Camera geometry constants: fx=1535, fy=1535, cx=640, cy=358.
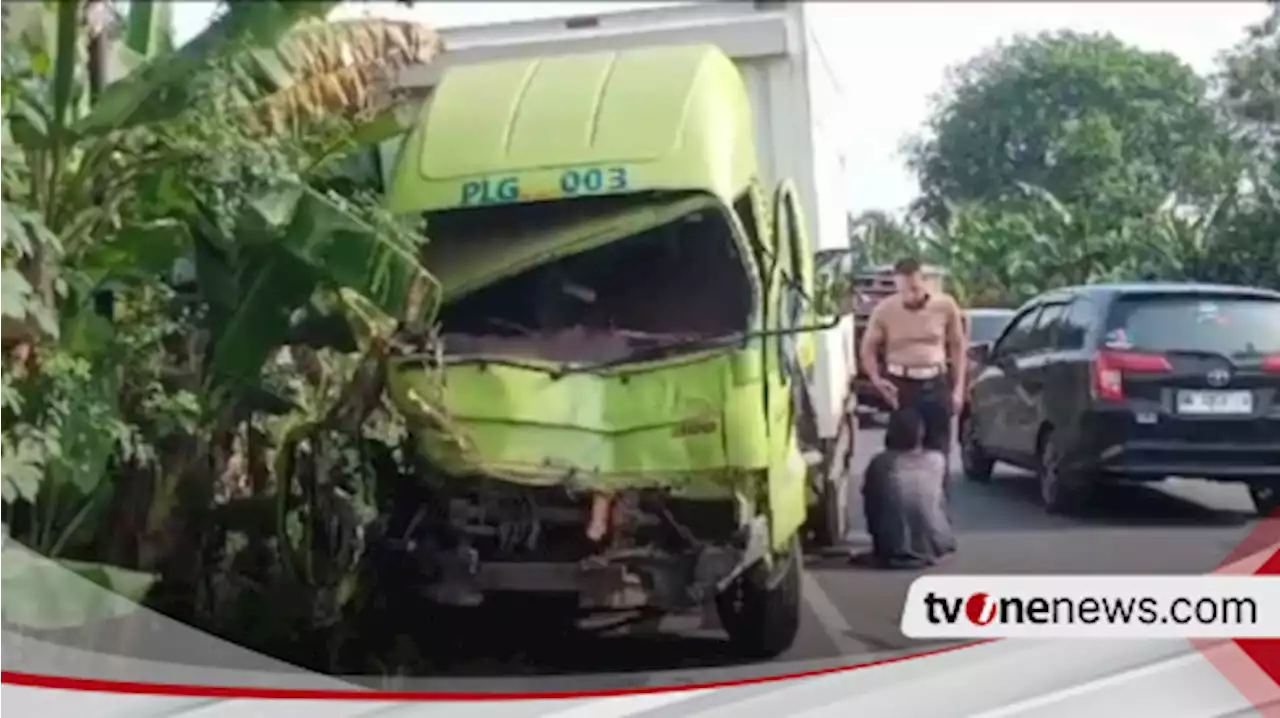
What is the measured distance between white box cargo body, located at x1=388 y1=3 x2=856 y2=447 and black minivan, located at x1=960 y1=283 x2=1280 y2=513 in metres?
0.23

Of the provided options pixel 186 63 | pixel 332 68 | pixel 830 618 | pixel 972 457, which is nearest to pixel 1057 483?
pixel 972 457

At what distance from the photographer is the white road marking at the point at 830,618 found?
2.45 metres

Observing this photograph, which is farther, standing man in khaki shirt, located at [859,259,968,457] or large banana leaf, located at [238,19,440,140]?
large banana leaf, located at [238,19,440,140]

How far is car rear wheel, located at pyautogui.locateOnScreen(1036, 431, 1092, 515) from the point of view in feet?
8.11

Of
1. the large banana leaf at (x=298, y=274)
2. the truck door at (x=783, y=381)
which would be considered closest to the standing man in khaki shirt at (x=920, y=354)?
the truck door at (x=783, y=381)

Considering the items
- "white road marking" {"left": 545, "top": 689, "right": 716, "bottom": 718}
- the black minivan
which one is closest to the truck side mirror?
the black minivan

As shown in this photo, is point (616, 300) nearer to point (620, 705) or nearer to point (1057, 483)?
point (620, 705)

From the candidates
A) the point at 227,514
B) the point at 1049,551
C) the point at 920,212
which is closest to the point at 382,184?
the point at 227,514

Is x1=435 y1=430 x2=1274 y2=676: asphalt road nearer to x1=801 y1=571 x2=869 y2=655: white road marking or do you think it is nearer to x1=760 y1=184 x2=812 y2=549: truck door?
x1=801 y1=571 x2=869 y2=655: white road marking

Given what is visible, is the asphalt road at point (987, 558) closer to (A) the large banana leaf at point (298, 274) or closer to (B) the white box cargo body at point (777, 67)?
(B) the white box cargo body at point (777, 67)

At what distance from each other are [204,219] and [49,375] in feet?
1.15

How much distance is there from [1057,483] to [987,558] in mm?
170

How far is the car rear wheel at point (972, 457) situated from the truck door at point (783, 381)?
0.25 m

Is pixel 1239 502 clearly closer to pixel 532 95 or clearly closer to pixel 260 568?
pixel 532 95
